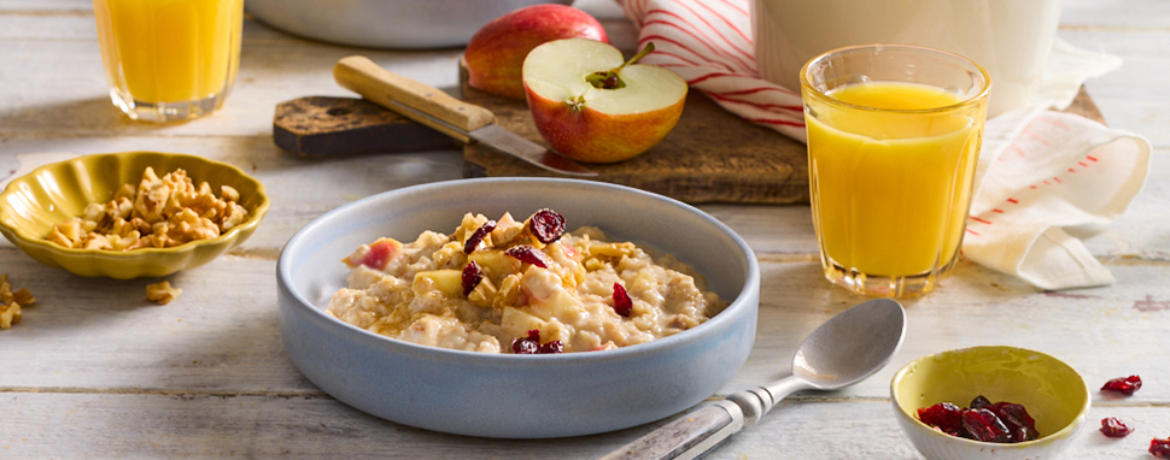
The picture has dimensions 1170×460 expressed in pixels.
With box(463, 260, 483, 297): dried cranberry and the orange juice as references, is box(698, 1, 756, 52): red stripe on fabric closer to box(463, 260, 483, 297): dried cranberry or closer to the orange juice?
the orange juice

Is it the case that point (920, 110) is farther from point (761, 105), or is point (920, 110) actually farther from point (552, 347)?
point (761, 105)

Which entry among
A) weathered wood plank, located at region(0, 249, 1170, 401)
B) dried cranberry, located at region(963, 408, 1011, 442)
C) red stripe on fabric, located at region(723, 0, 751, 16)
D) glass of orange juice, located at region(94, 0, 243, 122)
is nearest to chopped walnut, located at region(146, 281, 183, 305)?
weathered wood plank, located at region(0, 249, 1170, 401)

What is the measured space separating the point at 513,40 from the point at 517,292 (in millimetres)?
949

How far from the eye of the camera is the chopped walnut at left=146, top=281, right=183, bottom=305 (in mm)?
1346

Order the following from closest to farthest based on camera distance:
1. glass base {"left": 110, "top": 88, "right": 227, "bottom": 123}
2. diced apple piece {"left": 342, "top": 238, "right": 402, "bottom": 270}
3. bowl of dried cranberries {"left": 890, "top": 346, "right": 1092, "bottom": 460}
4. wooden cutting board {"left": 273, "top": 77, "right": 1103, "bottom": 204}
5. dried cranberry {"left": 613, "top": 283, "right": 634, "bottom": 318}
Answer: bowl of dried cranberries {"left": 890, "top": 346, "right": 1092, "bottom": 460} < dried cranberry {"left": 613, "top": 283, "right": 634, "bottom": 318} < diced apple piece {"left": 342, "top": 238, "right": 402, "bottom": 270} < wooden cutting board {"left": 273, "top": 77, "right": 1103, "bottom": 204} < glass base {"left": 110, "top": 88, "right": 227, "bottom": 123}

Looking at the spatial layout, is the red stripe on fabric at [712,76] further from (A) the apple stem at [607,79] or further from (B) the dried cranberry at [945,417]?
(B) the dried cranberry at [945,417]

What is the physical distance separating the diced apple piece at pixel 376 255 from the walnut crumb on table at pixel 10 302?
40cm

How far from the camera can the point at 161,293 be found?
Result: 4.41 feet

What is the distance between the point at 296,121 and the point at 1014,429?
126 cm

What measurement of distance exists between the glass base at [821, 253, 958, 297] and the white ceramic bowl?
3.58 ft

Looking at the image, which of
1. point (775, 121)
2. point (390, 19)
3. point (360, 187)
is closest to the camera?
point (360, 187)

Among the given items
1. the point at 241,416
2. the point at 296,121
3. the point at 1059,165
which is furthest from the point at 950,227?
the point at 296,121

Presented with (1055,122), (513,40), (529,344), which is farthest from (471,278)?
(1055,122)

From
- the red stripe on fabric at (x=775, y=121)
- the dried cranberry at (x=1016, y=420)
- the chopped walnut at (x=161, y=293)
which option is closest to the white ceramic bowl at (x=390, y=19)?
the red stripe on fabric at (x=775, y=121)
